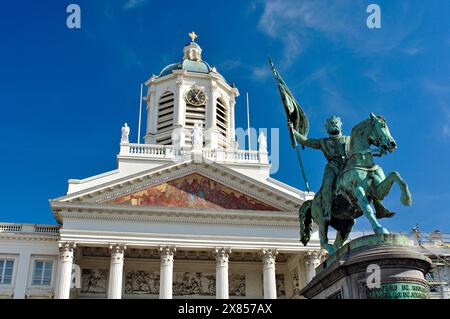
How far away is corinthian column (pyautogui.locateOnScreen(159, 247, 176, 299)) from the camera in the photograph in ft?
104

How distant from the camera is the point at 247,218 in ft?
112

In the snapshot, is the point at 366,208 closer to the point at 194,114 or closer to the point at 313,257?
the point at 313,257

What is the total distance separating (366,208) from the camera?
29.8 feet

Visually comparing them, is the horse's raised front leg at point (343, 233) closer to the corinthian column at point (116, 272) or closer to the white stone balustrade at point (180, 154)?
the corinthian column at point (116, 272)

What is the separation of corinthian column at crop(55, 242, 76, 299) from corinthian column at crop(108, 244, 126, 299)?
7.92 ft

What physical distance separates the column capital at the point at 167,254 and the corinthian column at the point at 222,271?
2.87 m

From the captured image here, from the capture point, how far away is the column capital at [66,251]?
1244 inches

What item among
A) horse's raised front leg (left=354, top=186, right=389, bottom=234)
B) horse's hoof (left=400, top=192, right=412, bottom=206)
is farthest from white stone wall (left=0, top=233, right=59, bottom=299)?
horse's hoof (left=400, top=192, right=412, bottom=206)

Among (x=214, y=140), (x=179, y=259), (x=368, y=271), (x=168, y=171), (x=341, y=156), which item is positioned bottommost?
(x=368, y=271)

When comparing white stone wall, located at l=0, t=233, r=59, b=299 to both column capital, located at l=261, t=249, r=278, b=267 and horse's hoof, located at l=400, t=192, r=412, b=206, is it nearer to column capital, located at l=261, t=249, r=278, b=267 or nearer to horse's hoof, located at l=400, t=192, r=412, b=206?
column capital, located at l=261, t=249, r=278, b=267
